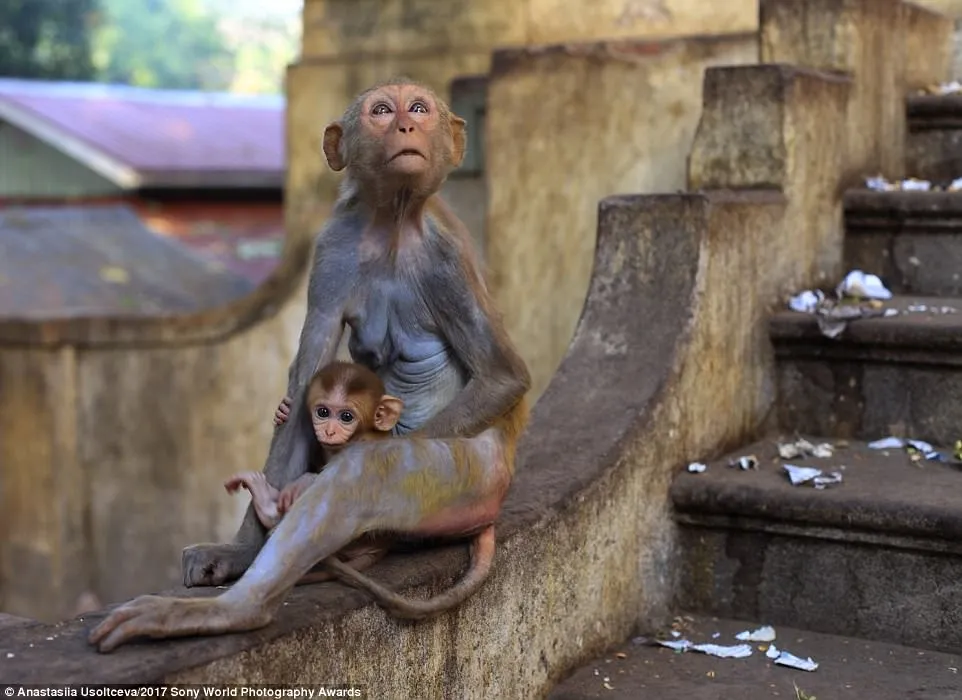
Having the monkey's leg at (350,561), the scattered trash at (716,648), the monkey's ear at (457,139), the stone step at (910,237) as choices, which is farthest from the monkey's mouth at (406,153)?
the stone step at (910,237)

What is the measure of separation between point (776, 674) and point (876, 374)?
47.4 inches

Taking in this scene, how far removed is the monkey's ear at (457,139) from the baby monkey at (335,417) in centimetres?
54

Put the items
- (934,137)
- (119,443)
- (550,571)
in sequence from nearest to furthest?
(550,571)
(934,137)
(119,443)

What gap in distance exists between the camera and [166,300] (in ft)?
30.6

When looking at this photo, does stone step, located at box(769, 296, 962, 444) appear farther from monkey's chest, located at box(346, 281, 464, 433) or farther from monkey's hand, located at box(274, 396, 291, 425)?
monkey's hand, located at box(274, 396, 291, 425)

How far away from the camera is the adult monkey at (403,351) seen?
9.12 feet

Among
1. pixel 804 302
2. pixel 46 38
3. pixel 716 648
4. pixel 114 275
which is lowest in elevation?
pixel 716 648

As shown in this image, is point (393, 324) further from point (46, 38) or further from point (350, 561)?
point (46, 38)

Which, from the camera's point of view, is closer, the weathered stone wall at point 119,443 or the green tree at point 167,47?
the weathered stone wall at point 119,443

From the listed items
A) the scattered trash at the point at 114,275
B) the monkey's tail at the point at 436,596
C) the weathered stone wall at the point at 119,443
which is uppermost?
the monkey's tail at the point at 436,596

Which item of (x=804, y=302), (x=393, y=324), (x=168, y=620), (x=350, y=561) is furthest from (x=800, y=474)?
(x=168, y=620)

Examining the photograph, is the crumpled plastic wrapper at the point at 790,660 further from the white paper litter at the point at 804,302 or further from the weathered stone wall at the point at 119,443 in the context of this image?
the weathered stone wall at the point at 119,443

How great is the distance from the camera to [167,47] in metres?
38.9

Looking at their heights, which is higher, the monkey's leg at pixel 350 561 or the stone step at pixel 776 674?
the monkey's leg at pixel 350 561
